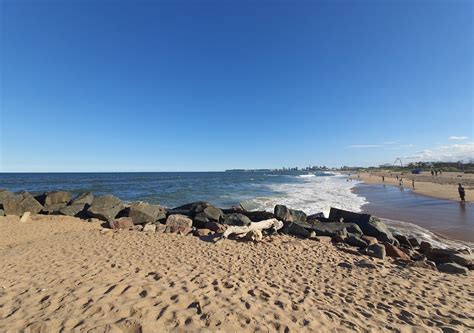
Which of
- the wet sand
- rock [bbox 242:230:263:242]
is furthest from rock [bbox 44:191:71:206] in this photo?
the wet sand

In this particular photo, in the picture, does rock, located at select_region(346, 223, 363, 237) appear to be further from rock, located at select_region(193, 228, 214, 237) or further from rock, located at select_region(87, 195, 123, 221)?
rock, located at select_region(87, 195, 123, 221)

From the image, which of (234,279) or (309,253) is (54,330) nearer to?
(234,279)

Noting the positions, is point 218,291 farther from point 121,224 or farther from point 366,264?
point 121,224

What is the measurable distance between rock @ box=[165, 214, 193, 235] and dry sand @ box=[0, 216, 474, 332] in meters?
2.43

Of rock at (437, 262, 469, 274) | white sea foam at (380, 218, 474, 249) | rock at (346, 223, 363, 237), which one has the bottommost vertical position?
white sea foam at (380, 218, 474, 249)

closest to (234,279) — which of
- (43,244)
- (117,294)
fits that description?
(117,294)

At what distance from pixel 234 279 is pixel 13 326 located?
403 centimetres

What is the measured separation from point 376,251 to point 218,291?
5973mm

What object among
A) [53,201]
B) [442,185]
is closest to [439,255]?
[53,201]

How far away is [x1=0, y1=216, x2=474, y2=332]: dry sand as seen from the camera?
14.2ft

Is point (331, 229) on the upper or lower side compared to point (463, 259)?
upper

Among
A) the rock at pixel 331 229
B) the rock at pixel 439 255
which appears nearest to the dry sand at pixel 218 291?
Answer: the rock at pixel 439 255

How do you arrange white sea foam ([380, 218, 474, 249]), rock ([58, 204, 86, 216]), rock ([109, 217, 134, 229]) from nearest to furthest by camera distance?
white sea foam ([380, 218, 474, 249]) < rock ([109, 217, 134, 229]) < rock ([58, 204, 86, 216])

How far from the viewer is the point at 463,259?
7910mm
